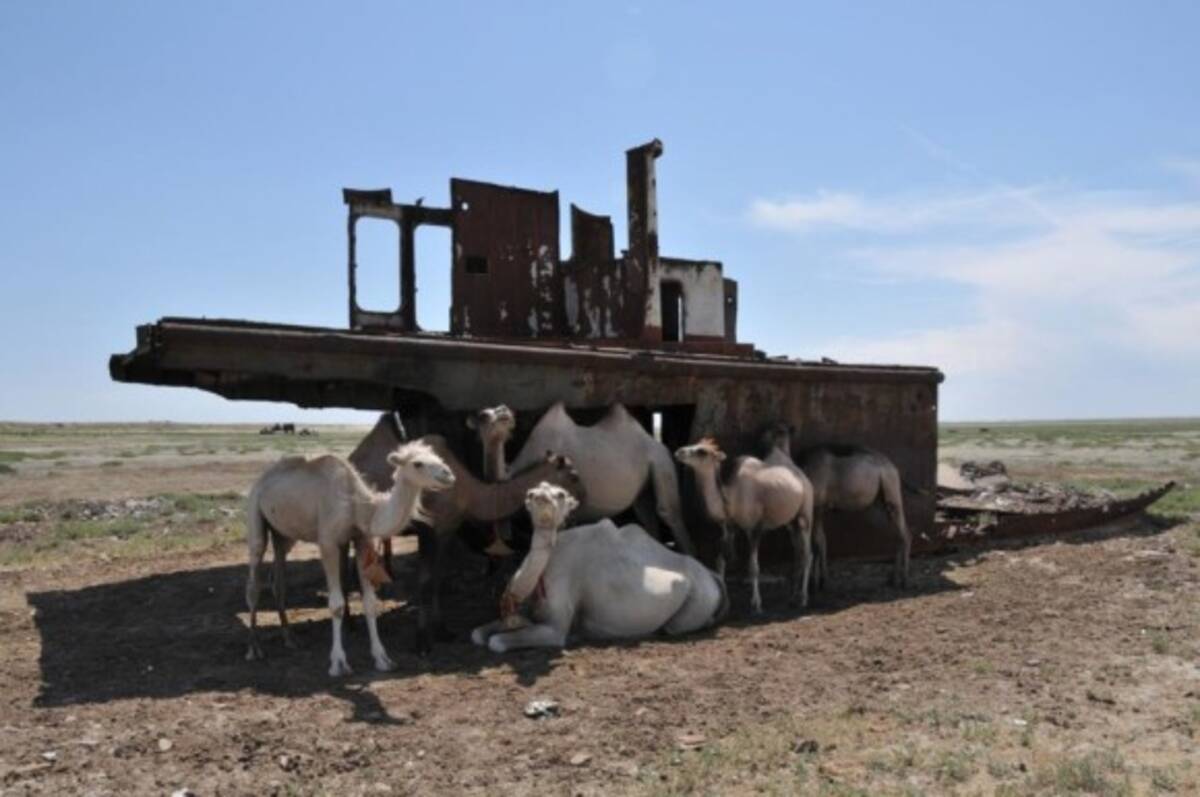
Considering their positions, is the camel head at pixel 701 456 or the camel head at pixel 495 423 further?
the camel head at pixel 701 456

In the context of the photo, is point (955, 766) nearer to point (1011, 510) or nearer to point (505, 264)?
point (505, 264)

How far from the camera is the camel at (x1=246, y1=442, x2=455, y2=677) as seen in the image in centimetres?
731

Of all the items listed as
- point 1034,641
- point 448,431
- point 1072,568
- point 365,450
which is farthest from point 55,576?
point 1072,568

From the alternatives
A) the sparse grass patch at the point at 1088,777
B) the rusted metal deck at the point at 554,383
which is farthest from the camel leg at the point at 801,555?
the sparse grass patch at the point at 1088,777

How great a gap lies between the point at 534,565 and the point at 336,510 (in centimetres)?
155

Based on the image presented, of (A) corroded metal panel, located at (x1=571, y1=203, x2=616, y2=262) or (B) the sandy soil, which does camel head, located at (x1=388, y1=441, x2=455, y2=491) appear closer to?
(B) the sandy soil

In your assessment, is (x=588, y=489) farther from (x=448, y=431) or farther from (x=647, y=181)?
(x=647, y=181)

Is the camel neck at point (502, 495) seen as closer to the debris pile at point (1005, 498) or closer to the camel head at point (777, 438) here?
the camel head at point (777, 438)

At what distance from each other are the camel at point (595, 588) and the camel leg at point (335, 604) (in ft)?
3.82

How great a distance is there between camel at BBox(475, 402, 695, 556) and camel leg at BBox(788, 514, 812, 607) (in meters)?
1.05

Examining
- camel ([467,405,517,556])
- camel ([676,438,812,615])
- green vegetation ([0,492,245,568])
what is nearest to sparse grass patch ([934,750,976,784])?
camel ([676,438,812,615])

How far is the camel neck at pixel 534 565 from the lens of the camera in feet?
26.1

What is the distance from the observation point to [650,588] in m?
8.52

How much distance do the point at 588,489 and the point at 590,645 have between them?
6.78 feet
